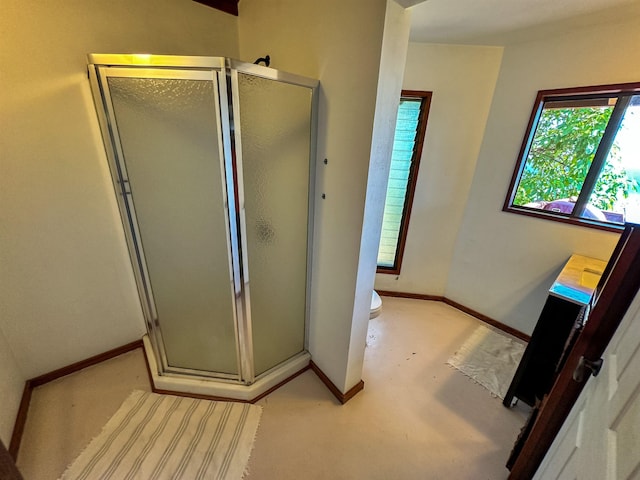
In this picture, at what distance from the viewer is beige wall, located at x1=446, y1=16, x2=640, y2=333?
5.14ft

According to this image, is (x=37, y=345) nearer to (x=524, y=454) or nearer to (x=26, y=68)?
(x=26, y=68)

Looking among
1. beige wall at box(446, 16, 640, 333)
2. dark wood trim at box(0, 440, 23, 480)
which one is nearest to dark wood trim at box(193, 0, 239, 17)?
beige wall at box(446, 16, 640, 333)

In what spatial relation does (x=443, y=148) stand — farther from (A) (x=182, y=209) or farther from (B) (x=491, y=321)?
(A) (x=182, y=209)

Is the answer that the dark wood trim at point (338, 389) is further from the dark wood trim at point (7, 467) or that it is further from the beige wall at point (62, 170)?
the beige wall at point (62, 170)

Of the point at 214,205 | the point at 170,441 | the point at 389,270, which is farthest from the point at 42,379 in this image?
the point at 389,270

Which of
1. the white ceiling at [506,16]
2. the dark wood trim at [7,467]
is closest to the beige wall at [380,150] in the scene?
the white ceiling at [506,16]

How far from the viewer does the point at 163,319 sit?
1520mm

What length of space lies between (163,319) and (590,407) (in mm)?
1858

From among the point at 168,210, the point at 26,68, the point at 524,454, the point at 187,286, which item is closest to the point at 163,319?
the point at 187,286

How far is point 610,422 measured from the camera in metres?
0.59

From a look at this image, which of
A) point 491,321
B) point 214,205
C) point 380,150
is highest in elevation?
point 380,150

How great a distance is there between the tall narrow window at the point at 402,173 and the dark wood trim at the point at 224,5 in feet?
4.28

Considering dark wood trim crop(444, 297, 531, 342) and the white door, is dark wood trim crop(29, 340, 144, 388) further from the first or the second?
dark wood trim crop(444, 297, 531, 342)

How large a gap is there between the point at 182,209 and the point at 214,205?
18 cm
